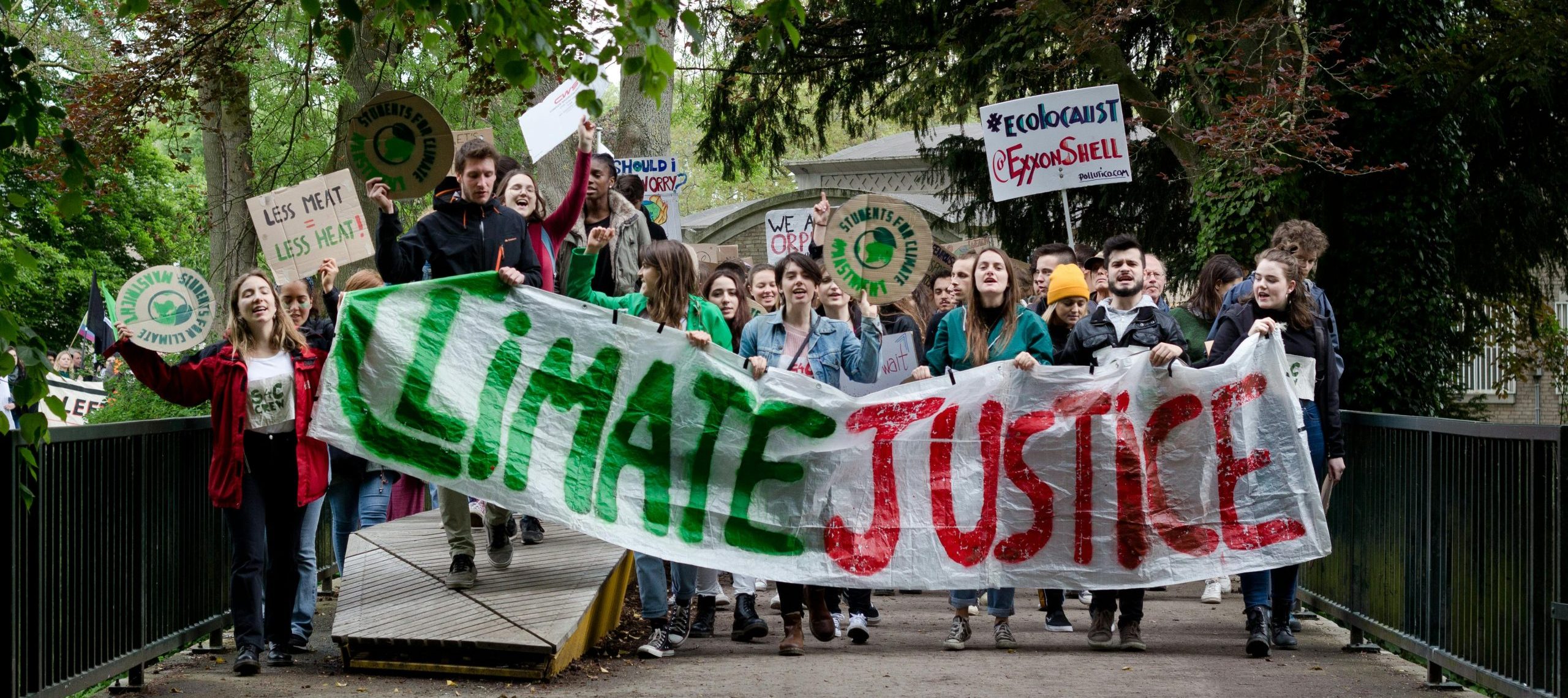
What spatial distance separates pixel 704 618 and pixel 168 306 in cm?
336

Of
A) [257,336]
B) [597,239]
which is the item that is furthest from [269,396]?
[597,239]

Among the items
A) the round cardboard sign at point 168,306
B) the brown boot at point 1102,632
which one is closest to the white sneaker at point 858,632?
the brown boot at point 1102,632

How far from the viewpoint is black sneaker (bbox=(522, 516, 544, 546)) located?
8344 millimetres

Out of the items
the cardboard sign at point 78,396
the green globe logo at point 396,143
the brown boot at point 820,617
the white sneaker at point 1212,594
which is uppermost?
the green globe logo at point 396,143

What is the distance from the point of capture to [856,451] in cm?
713

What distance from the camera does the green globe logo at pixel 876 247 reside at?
26.1 feet

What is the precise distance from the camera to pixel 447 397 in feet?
22.7

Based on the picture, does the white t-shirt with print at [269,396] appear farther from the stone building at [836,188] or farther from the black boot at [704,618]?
the stone building at [836,188]

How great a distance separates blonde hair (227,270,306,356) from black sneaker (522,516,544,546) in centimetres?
198

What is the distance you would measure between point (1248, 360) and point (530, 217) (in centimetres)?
390

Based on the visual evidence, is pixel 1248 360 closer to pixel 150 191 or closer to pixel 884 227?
pixel 884 227

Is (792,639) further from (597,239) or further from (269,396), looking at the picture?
(269,396)

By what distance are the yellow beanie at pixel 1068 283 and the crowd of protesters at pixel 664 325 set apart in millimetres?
10

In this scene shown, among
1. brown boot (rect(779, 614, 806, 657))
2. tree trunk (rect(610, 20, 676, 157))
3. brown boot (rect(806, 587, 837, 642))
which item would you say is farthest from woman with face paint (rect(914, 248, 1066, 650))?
tree trunk (rect(610, 20, 676, 157))
